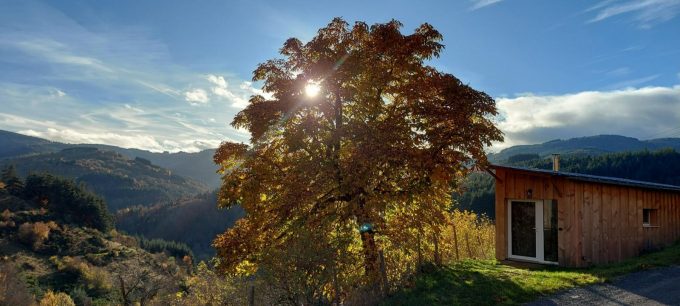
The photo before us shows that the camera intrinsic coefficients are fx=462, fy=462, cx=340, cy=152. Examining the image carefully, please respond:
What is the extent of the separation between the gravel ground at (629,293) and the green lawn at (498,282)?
0.41 metres

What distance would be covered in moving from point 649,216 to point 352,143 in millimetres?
14036

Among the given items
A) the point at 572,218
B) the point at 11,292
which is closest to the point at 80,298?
the point at 11,292

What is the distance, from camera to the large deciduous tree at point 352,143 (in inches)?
458

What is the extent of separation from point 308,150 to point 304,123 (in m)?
0.78

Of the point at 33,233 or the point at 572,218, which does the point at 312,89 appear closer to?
the point at 572,218

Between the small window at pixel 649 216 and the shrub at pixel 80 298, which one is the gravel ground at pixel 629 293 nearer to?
the small window at pixel 649 216

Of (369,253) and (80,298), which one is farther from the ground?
(369,253)

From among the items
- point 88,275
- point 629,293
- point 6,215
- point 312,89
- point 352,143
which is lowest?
point 88,275

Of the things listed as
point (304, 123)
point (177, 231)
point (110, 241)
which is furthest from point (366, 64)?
point (177, 231)

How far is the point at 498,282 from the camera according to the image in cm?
1225

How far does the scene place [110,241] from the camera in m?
66.2

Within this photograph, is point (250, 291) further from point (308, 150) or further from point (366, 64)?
point (366, 64)

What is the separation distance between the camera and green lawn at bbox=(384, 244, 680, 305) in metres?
11.0

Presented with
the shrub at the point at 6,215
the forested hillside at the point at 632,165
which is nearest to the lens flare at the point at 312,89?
the shrub at the point at 6,215
